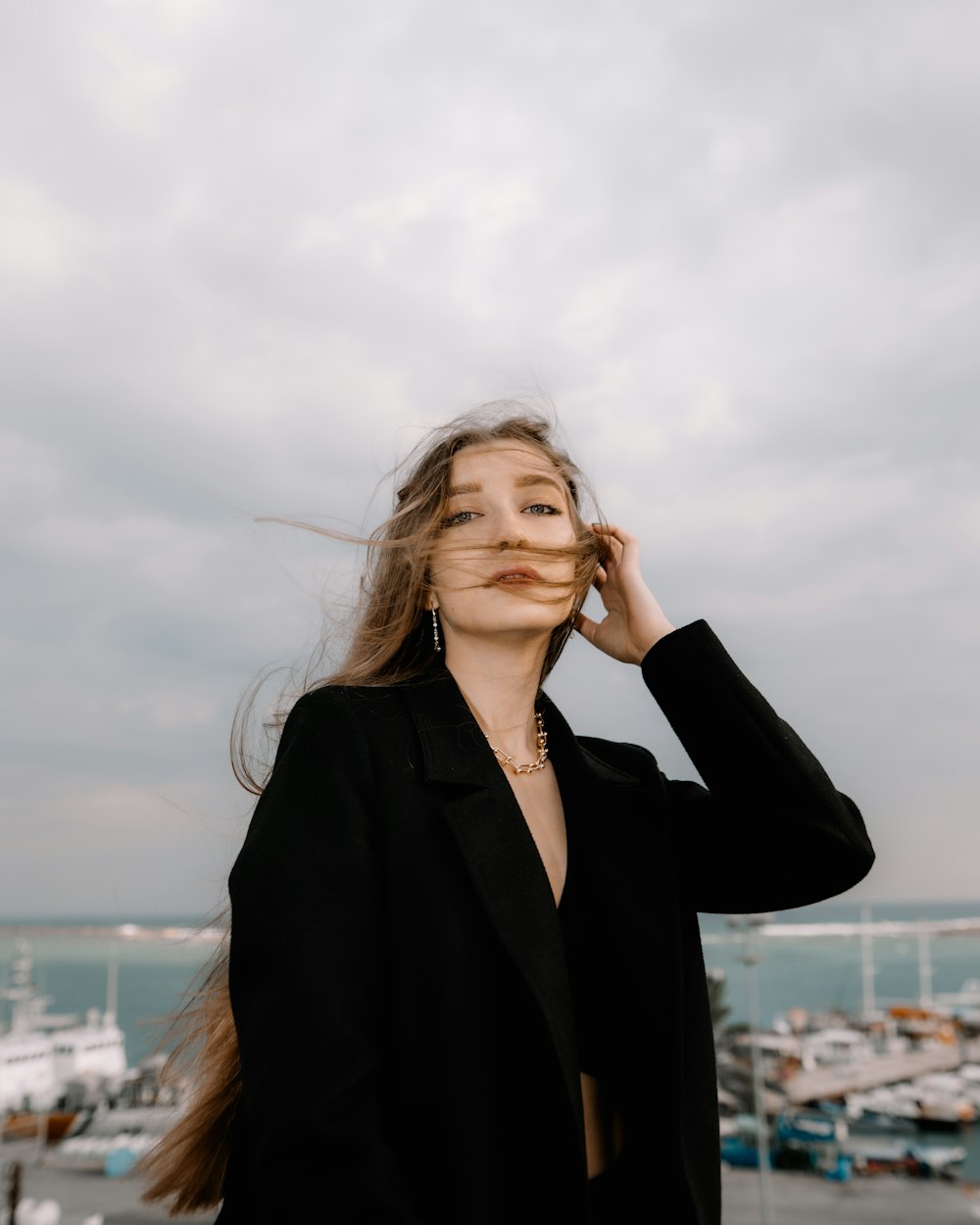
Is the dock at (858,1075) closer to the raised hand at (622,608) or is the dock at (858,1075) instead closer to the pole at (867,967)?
the pole at (867,967)

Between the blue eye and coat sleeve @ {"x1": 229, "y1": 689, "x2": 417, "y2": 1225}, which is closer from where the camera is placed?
coat sleeve @ {"x1": 229, "y1": 689, "x2": 417, "y2": 1225}

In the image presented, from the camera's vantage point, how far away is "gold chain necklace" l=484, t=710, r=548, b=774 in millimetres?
1435

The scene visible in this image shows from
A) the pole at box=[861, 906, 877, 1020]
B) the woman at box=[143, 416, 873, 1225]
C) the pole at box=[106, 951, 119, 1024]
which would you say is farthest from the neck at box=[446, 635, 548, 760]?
the pole at box=[861, 906, 877, 1020]

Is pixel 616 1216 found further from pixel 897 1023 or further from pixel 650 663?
pixel 897 1023

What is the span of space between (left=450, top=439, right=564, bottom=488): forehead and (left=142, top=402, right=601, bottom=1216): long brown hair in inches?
0.7

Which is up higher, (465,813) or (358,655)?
(358,655)

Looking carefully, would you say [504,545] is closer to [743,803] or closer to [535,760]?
[535,760]

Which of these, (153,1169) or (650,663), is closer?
(153,1169)

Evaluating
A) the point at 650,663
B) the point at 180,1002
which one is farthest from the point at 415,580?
the point at 180,1002

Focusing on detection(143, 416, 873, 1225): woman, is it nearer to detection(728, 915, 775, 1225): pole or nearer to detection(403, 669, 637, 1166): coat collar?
detection(403, 669, 637, 1166): coat collar

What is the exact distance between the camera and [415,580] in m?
1.47

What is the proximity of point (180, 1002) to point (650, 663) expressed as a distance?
2.83ft

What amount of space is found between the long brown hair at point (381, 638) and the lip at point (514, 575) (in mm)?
49

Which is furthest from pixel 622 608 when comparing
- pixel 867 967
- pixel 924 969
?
pixel 867 967
